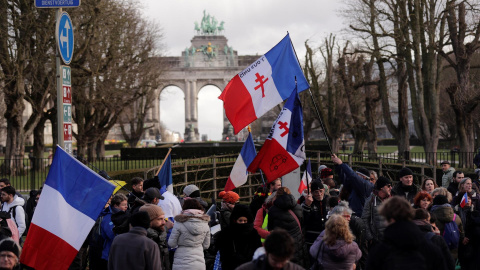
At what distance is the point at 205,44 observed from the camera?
106125mm

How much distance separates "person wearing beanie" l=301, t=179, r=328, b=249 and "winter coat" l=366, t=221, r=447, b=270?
3333 mm

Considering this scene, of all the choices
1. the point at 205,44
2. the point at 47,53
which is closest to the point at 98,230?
the point at 47,53

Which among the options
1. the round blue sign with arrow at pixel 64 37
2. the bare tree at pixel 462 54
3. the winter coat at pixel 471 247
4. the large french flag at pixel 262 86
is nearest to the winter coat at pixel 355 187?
the winter coat at pixel 471 247

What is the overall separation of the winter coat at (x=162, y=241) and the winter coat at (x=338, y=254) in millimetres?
1863

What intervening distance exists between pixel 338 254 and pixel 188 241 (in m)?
1.83

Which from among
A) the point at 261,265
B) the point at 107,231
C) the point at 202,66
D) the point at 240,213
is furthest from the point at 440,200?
the point at 202,66

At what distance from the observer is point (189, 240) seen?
7.36 meters

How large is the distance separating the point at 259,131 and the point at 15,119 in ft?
193

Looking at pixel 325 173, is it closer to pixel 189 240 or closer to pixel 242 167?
pixel 242 167

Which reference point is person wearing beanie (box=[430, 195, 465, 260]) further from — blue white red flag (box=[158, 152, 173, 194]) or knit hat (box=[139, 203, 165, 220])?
blue white red flag (box=[158, 152, 173, 194])

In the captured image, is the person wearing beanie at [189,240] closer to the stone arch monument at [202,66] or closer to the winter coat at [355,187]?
the winter coat at [355,187]

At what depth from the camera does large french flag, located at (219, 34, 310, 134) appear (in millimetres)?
10297

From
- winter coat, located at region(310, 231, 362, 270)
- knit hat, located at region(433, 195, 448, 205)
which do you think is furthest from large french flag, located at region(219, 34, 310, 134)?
winter coat, located at region(310, 231, 362, 270)

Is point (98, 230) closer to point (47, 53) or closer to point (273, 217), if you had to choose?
point (273, 217)
